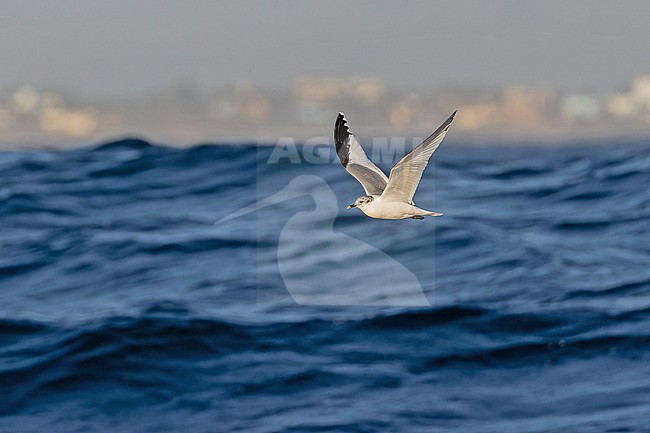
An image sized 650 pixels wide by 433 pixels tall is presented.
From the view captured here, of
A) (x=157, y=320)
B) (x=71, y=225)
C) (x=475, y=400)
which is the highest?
(x=71, y=225)

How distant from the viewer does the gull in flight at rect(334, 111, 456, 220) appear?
12.2 m

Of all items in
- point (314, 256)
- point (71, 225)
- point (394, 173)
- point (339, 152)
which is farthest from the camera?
point (71, 225)

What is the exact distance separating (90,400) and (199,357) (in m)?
2.96

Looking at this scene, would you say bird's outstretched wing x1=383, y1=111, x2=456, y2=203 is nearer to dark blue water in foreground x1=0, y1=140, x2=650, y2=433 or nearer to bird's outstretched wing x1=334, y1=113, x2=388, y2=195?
bird's outstretched wing x1=334, y1=113, x2=388, y2=195

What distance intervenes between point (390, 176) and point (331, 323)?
1315 cm

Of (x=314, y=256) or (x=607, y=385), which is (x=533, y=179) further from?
(x=607, y=385)

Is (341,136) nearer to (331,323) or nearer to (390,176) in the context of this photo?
(390,176)

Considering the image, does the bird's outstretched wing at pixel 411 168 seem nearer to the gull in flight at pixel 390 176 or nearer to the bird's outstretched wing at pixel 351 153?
the gull in flight at pixel 390 176

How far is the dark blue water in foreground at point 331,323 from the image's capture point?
23047 mm

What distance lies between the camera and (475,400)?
77.3 feet

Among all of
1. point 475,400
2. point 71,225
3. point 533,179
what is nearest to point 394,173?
point 475,400

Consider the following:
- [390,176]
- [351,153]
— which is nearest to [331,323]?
[351,153]

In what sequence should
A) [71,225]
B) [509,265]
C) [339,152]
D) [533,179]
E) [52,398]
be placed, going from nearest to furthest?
[339,152], [52,398], [509,265], [71,225], [533,179]

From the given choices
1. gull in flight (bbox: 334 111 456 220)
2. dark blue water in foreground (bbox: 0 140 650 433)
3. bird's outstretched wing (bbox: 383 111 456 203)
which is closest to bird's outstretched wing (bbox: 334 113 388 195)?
gull in flight (bbox: 334 111 456 220)
